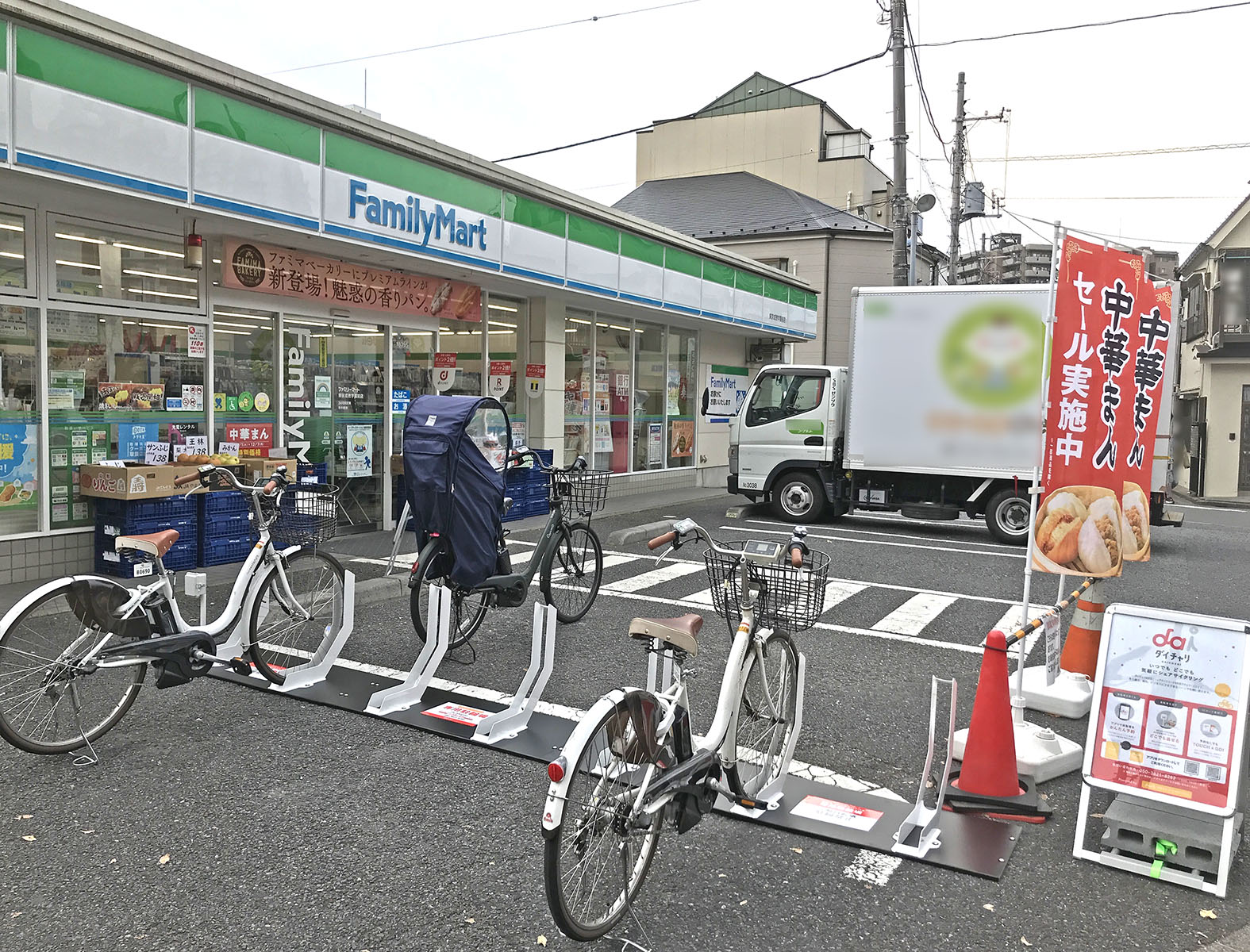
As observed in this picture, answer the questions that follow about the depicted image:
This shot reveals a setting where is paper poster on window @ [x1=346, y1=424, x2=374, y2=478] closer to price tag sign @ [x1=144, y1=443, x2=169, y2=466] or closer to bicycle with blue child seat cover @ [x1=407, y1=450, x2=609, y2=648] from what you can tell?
price tag sign @ [x1=144, y1=443, x2=169, y2=466]

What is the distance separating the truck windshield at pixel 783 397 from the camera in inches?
525

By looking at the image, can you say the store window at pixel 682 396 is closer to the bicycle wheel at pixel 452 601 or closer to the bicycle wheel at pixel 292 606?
the bicycle wheel at pixel 452 601

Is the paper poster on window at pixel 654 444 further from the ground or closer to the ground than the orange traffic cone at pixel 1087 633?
further from the ground

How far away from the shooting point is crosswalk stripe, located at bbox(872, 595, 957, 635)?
24.5 feet

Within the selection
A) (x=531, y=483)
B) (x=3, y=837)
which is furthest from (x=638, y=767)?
(x=531, y=483)

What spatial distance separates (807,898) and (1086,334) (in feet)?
11.3

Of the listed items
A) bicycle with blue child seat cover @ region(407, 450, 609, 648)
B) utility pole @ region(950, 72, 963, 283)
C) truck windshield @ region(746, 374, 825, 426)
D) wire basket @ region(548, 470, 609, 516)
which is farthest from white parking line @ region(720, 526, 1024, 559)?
utility pole @ region(950, 72, 963, 283)

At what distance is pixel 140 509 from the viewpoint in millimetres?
7906

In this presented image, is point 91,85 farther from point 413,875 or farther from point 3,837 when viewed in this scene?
point 413,875

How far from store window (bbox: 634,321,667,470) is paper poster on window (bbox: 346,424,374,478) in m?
6.34

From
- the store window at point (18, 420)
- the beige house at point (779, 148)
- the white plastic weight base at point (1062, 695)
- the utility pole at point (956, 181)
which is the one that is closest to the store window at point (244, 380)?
the store window at point (18, 420)

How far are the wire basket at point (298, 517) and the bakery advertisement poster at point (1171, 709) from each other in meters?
4.18

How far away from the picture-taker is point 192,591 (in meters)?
5.12

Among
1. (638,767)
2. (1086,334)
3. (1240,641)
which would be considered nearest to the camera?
(638,767)
